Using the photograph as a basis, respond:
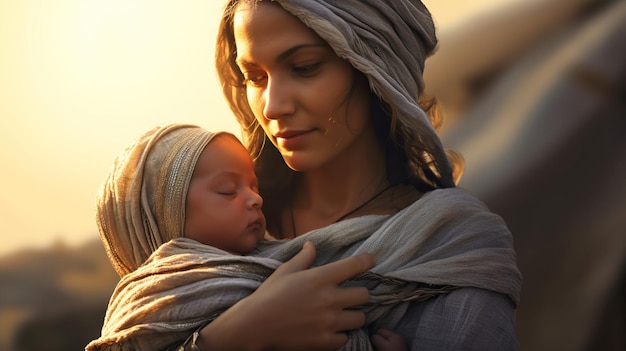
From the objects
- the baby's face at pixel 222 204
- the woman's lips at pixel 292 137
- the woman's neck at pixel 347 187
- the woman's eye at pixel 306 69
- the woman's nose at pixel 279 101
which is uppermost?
the woman's eye at pixel 306 69

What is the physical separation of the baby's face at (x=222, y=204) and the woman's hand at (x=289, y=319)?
19cm

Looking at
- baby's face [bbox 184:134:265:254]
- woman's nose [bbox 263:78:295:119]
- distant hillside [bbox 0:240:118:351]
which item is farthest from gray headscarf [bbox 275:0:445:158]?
distant hillside [bbox 0:240:118:351]

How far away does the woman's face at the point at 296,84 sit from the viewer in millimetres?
1977

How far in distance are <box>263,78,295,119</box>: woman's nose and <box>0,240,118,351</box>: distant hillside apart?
4.87 feet

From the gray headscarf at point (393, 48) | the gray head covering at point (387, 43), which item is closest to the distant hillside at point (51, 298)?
the gray headscarf at point (393, 48)

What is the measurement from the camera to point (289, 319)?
1810mm

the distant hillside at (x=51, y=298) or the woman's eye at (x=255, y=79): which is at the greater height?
the woman's eye at (x=255, y=79)

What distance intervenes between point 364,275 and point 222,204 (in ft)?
1.15

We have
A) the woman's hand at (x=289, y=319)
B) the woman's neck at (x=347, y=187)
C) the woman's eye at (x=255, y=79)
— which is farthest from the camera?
the woman's neck at (x=347, y=187)

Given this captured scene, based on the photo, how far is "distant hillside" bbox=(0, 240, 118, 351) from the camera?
3238 millimetres

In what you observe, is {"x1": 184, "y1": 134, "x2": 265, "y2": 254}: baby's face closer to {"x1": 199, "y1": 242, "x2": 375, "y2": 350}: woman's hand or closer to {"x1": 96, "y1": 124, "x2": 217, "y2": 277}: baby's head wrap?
{"x1": 96, "y1": 124, "x2": 217, "y2": 277}: baby's head wrap

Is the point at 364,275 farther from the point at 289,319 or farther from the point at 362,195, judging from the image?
the point at 362,195

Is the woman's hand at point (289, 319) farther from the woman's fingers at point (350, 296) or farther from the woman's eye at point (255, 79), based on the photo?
the woman's eye at point (255, 79)

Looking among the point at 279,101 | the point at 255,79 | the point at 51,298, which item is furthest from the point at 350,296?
the point at 51,298
